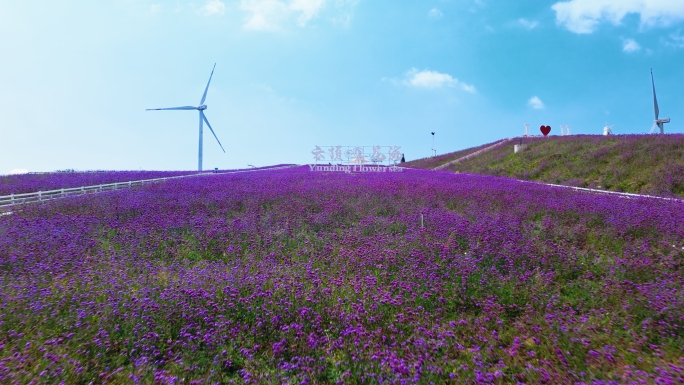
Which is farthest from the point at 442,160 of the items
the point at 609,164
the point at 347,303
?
the point at 347,303

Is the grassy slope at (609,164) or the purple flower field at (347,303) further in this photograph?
the grassy slope at (609,164)

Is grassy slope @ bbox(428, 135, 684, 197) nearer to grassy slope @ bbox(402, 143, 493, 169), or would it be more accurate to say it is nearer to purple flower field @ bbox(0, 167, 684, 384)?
purple flower field @ bbox(0, 167, 684, 384)

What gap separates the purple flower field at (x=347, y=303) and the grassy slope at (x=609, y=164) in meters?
10.9

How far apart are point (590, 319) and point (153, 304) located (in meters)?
4.91

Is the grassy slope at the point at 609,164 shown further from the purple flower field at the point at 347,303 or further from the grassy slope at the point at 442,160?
→ the grassy slope at the point at 442,160

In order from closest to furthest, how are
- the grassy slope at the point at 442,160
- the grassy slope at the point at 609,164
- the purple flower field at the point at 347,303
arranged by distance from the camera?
1. the purple flower field at the point at 347,303
2. the grassy slope at the point at 609,164
3. the grassy slope at the point at 442,160

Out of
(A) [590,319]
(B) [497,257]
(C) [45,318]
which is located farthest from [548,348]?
(C) [45,318]

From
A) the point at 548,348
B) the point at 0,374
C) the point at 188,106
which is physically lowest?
the point at 548,348

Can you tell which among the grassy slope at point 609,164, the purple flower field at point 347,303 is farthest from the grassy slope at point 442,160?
the purple flower field at point 347,303

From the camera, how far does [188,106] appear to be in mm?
32781

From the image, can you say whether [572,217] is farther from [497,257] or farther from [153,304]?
[153,304]

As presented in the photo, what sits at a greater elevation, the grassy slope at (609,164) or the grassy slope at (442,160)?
the grassy slope at (442,160)

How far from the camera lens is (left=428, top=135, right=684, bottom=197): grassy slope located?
16.4 m

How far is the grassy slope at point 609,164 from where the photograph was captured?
16375 mm
